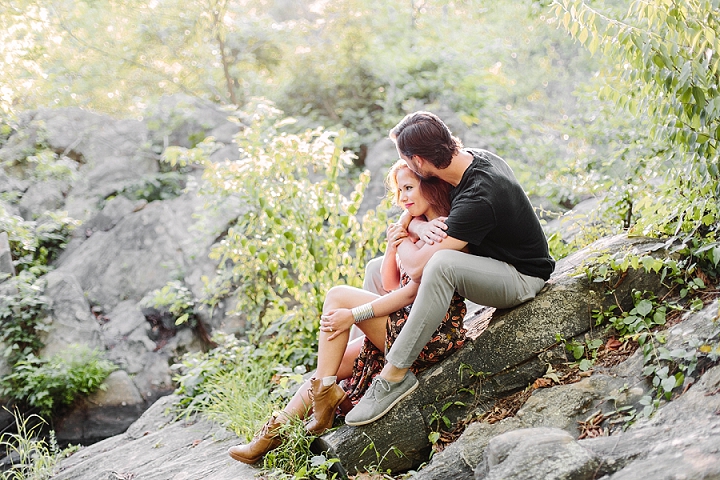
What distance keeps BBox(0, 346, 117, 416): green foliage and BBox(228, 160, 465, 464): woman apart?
3.59 meters

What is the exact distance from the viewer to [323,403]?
9.54 feet

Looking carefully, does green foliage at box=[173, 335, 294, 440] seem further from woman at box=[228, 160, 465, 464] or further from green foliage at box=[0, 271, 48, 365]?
green foliage at box=[0, 271, 48, 365]

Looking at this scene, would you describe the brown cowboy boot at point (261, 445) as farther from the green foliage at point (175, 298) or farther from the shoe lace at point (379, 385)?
the green foliage at point (175, 298)

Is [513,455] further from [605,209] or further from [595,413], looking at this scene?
[605,209]

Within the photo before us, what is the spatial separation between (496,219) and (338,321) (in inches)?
36.4

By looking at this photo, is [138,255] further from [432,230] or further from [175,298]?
[432,230]

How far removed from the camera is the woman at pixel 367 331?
2887 millimetres

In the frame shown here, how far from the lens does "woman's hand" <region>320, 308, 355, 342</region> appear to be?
2.88 meters

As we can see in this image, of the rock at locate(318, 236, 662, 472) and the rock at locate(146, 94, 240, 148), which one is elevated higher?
the rock at locate(146, 94, 240, 148)

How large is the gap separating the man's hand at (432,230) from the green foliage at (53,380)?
4578mm

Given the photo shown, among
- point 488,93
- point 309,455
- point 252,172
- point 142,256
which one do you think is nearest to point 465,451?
point 309,455

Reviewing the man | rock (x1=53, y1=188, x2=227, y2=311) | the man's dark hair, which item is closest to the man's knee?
the man

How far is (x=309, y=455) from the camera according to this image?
9.67 feet

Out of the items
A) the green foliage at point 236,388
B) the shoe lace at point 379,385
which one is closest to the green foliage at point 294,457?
the shoe lace at point 379,385
